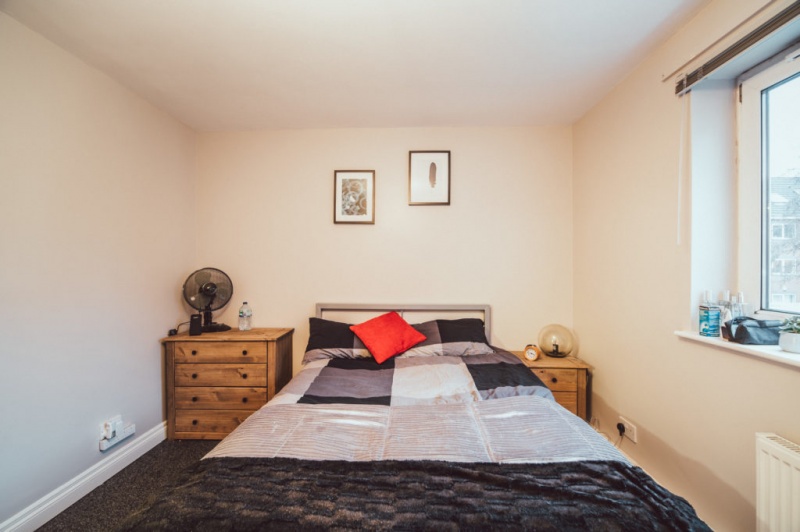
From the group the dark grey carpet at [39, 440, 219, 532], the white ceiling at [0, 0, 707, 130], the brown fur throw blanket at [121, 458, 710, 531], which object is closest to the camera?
the brown fur throw blanket at [121, 458, 710, 531]

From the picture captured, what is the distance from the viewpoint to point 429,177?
2834mm

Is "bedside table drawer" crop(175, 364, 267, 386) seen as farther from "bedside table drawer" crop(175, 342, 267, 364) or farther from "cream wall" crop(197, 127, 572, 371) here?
"cream wall" crop(197, 127, 572, 371)

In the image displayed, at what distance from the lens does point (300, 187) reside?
9.46ft

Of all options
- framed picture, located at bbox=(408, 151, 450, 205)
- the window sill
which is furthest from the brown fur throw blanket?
framed picture, located at bbox=(408, 151, 450, 205)

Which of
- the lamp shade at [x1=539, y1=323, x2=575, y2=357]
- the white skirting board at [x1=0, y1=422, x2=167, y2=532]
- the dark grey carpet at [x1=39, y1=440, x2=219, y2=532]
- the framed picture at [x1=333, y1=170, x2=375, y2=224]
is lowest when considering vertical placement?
the dark grey carpet at [x1=39, y1=440, x2=219, y2=532]

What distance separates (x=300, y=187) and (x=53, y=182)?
156 centimetres

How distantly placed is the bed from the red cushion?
1.43 ft

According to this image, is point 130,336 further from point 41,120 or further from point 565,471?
point 565,471

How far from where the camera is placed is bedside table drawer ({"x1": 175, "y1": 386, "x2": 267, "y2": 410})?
2.43 m

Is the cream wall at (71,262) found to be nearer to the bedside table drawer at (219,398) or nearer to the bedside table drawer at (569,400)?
the bedside table drawer at (219,398)

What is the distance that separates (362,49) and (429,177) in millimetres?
1235

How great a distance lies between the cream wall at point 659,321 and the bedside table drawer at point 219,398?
2672mm

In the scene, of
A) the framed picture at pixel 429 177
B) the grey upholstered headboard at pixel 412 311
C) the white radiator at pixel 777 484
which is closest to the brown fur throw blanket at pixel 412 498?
the white radiator at pixel 777 484

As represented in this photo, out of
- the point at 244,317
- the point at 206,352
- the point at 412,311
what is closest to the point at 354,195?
the point at 412,311
